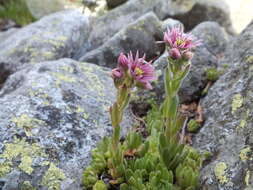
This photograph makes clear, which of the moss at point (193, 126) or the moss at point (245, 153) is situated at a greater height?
the moss at point (245, 153)

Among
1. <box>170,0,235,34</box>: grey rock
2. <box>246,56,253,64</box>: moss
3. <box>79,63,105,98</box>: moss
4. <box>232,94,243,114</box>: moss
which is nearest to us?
<box>232,94,243,114</box>: moss

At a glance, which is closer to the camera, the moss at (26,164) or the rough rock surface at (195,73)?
the moss at (26,164)

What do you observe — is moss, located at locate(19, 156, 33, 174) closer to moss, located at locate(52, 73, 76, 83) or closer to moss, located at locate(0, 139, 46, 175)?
moss, located at locate(0, 139, 46, 175)

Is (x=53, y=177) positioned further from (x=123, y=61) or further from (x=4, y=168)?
(x=123, y=61)

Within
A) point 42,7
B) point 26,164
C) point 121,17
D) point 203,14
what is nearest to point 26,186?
point 26,164

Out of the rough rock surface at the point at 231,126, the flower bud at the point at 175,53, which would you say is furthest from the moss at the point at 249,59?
the flower bud at the point at 175,53

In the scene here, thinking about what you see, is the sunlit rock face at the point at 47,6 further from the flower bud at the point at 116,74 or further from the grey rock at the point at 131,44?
the flower bud at the point at 116,74

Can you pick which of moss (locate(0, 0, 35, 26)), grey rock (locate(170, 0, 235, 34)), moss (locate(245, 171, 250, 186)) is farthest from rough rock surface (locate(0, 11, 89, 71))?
moss (locate(0, 0, 35, 26))
